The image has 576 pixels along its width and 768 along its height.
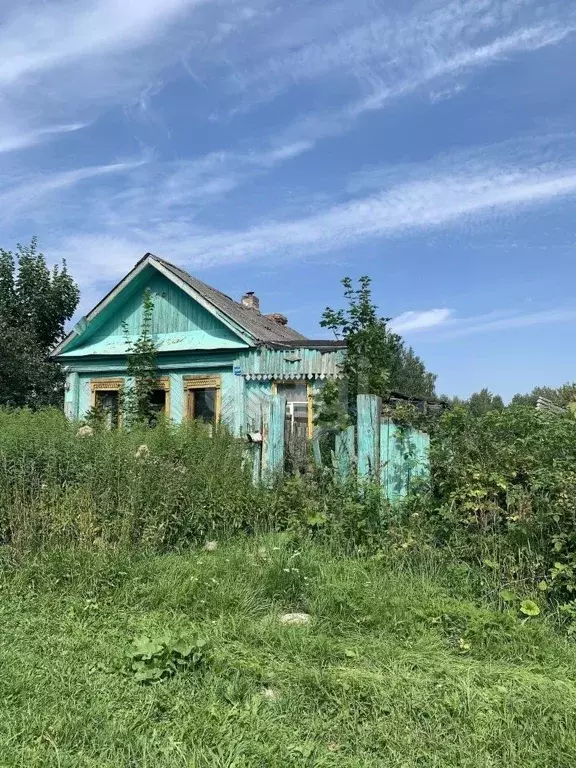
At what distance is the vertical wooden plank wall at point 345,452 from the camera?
614 centimetres

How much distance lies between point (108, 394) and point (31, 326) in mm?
7291

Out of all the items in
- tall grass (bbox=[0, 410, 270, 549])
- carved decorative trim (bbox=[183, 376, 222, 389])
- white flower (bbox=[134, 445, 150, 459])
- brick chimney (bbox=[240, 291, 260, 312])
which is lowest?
tall grass (bbox=[0, 410, 270, 549])

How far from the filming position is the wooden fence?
5832 mm

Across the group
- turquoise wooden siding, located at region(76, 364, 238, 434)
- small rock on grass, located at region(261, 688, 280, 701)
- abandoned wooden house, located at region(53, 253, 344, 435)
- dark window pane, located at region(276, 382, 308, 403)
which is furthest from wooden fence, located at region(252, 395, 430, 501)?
turquoise wooden siding, located at region(76, 364, 238, 434)

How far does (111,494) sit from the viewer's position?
5.85m

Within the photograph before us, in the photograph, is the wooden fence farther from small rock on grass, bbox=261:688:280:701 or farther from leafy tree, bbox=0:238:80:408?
leafy tree, bbox=0:238:80:408

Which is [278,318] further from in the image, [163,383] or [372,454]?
[372,454]

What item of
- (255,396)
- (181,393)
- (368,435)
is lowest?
(368,435)

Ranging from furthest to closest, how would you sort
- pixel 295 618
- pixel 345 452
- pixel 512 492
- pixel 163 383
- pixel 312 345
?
pixel 163 383 → pixel 312 345 → pixel 345 452 → pixel 512 492 → pixel 295 618

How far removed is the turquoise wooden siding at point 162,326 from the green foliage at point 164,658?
8.90 metres

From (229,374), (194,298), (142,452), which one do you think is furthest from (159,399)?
(142,452)

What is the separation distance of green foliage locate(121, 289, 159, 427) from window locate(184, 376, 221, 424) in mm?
775

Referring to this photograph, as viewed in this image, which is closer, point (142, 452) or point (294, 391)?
point (142, 452)

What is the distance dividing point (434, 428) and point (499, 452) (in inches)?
34.1
